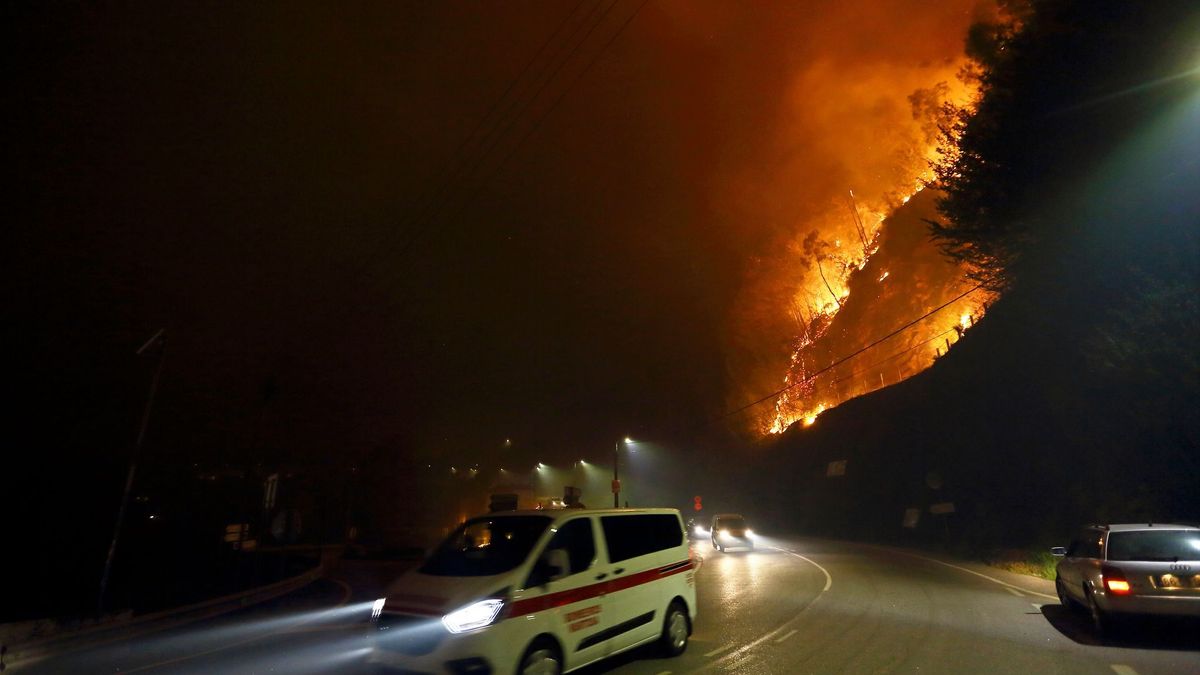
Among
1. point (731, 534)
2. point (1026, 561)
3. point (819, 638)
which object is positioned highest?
point (731, 534)

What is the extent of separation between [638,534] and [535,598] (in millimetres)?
2390

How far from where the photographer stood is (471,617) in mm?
6109

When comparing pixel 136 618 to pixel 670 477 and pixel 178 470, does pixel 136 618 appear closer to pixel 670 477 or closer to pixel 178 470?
pixel 178 470

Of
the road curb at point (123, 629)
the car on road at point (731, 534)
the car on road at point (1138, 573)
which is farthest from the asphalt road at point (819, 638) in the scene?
the car on road at point (731, 534)

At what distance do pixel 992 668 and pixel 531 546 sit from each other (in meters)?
5.34

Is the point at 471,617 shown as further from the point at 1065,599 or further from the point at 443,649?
the point at 1065,599

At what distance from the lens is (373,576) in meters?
23.3

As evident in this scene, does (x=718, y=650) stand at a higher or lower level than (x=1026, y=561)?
higher

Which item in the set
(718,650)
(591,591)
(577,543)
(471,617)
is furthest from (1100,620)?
(471,617)

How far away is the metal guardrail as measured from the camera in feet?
36.2

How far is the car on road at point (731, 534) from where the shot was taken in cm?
3009

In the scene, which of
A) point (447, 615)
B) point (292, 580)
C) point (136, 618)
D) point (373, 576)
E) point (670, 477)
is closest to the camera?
point (447, 615)

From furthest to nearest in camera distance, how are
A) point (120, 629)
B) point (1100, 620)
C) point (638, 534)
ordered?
point (120, 629) → point (1100, 620) → point (638, 534)

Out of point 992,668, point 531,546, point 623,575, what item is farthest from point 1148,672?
point 531,546
